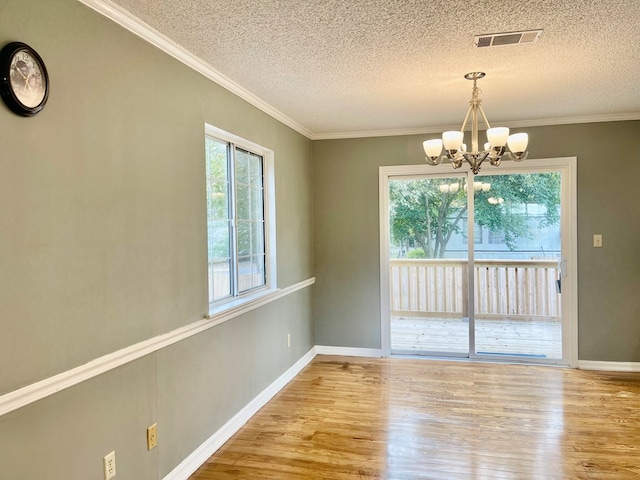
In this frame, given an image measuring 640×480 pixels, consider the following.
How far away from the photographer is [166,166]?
92.8 inches

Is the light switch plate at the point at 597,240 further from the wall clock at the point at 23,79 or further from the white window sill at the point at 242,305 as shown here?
the wall clock at the point at 23,79

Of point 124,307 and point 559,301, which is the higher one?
point 124,307

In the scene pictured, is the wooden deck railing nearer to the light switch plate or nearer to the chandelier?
the light switch plate

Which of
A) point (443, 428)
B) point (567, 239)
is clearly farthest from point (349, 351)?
point (567, 239)

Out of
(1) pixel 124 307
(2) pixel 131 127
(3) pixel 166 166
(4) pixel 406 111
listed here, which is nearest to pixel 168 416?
(1) pixel 124 307

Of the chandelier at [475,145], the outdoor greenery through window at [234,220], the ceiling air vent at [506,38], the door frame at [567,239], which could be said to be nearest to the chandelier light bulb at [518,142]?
the chandelier at [475,145]

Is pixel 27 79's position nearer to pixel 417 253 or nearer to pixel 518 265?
pixel 417 253

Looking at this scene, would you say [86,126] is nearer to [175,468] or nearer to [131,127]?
[131,127]

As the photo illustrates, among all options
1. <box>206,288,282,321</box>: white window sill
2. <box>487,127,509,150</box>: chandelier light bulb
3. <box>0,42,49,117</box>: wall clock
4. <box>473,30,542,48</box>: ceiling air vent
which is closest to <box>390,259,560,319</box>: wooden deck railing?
<box>206,288,282,321</box>: white window sill

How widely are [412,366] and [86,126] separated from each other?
364 cm

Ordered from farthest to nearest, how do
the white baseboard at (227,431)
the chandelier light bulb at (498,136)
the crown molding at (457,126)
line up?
the crown molding at (457,126)
the chandelier light bulb at (498,136)
the white baseboard at (227,431)

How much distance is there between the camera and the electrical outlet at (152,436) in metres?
2.19

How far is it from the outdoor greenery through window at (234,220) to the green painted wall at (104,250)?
266 mm

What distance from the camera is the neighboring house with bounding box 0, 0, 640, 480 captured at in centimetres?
155
